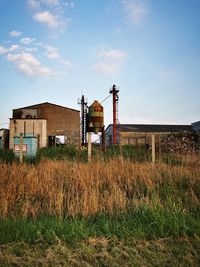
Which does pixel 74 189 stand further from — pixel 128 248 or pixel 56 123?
pixel 56 123

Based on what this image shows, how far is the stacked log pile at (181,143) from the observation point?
19013 millimetres

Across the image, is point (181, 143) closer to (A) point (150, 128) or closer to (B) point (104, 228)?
(B) point (104, 228)

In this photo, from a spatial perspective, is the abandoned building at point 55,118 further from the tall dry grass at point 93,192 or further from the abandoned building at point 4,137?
the tall dry grass at point 93,192

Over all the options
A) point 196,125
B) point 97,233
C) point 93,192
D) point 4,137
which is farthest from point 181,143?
point 196,125

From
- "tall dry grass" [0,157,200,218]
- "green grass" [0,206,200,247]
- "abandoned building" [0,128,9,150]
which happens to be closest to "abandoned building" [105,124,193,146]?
"abandoned building" [0,128,9,150]

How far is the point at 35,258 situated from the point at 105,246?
763 mm

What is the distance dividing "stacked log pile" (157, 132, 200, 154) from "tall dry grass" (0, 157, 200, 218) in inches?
519

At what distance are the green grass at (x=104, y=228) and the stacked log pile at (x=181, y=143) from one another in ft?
53.7

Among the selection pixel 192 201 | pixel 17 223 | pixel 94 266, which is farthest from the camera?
pixel 192 201

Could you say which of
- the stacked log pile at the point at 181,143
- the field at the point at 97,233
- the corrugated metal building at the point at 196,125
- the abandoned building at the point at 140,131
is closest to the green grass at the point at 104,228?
the field at the point at 97,233

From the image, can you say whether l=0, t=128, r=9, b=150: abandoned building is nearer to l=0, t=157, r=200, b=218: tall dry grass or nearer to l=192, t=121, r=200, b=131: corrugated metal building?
l=0, t=157, r=200, b=218: tall dry grass

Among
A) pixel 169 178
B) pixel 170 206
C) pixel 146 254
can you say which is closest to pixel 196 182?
pixel 169 178

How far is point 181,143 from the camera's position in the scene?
19781mm

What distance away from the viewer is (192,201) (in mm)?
3898
